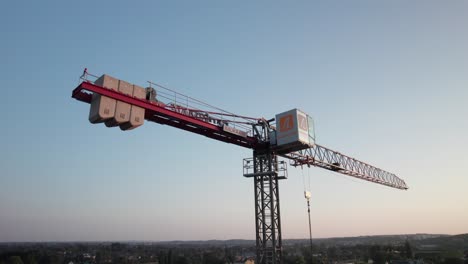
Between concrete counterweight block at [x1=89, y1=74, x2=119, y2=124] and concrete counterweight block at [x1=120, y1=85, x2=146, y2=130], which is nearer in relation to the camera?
concrete counterweight block at [x1=89, y1=74, x2=119, y2=124]

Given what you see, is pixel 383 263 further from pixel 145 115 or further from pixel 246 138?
pixel 145 115

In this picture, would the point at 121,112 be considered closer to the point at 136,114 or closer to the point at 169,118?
the point at 136,114

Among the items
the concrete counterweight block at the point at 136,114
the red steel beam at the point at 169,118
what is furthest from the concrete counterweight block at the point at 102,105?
the concrete counterweight block at the point at 136,114

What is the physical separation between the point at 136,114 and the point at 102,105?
255 centimetres

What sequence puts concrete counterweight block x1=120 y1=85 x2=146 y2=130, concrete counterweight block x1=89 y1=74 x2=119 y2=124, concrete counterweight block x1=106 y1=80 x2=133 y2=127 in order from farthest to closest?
concrete counterweight block x1=120 y1=85 x2=146 y2=130
concrete counterweight block x1=106 y1=80 x2=133 y2=127
concrete counterweight block x1=89 y1=74 x2=119 y2=124

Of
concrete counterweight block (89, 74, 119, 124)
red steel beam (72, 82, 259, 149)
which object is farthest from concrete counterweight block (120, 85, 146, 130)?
concrete counterweight block (89, 74, 119, 124)

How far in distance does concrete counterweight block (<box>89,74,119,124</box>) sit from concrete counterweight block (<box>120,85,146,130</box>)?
1.45 metres

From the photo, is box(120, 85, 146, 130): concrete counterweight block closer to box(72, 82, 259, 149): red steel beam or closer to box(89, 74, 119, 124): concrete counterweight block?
box(72, 82, 259, 149): red steel beam

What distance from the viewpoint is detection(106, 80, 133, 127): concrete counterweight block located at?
66.7ft

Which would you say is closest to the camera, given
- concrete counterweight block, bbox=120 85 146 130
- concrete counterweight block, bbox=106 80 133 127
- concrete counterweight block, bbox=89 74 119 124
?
concrete counterweight block, bbox=89 74 119 124

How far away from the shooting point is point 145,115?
23703 millimetres

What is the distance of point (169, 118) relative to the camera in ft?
81.8

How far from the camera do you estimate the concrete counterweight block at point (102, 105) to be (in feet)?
63.6

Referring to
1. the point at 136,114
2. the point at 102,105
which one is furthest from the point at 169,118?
the point at 102,105
